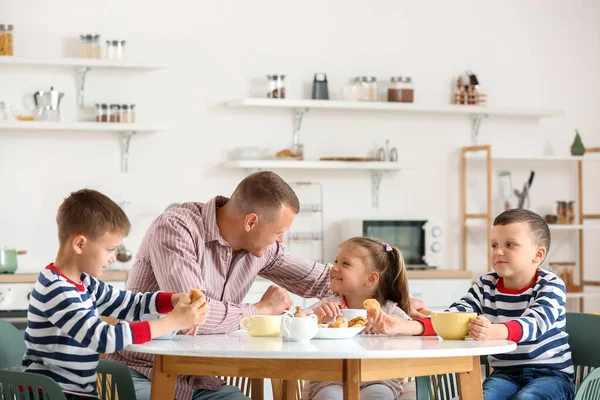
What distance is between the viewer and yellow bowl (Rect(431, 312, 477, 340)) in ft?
7.30

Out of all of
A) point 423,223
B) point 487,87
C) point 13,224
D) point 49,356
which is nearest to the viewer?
point 49,356

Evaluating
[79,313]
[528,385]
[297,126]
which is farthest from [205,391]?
[297,126]

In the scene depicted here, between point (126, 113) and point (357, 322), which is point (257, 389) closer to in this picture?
point (357, 322)

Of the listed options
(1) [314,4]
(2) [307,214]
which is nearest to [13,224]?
(2) [307,214]

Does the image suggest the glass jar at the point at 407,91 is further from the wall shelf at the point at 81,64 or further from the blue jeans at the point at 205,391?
the blue jeans at the point at 205,391

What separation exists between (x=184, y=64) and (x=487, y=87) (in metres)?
1.86

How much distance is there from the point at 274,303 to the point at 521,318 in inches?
25.3

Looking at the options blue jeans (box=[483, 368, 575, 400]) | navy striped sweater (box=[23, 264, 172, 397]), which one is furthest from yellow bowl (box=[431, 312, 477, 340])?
navy striped sweater (box=[23, 264, 172, 397])

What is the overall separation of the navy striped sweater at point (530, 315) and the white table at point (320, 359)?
0.22 metres

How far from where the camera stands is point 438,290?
4938mm

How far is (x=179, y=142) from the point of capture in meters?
5.10

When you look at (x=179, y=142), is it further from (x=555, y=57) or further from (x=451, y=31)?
(x=555, y=57)

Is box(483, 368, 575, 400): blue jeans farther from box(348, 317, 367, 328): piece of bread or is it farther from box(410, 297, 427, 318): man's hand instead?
box(348, 317, 367, 328): piece of bread

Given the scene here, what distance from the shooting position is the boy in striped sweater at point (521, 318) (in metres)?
2.29
